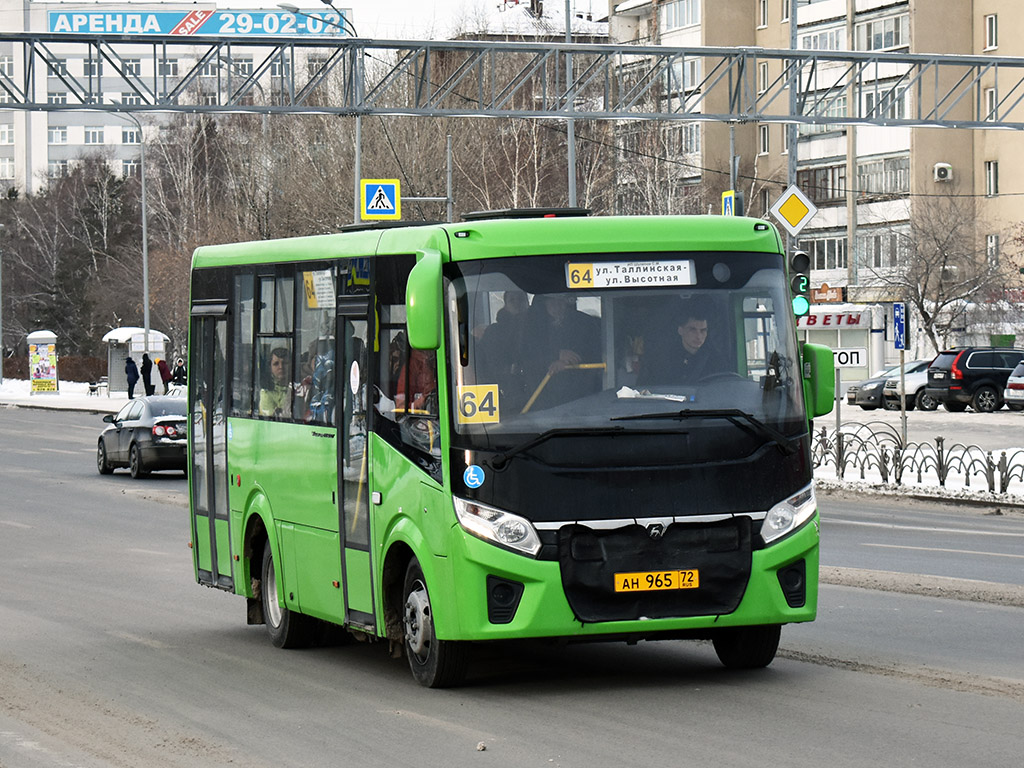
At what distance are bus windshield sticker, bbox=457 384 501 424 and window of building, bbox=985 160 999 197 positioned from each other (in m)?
71.4

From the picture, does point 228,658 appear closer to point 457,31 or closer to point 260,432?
point 260,432

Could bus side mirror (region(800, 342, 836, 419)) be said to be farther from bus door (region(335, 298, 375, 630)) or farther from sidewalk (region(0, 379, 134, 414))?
sidewalk (region(0, 379, 134, 414))

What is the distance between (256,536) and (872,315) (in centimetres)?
4593

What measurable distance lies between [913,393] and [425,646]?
42256mm

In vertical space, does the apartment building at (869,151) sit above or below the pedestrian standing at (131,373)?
above

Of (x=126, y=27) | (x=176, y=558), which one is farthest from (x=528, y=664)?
(x=126, y=27)

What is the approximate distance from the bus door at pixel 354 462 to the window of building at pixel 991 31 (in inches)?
2812

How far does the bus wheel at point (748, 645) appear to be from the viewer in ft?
32.3

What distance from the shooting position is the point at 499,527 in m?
9.07

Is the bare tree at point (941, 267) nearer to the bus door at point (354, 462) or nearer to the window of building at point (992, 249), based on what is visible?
the window of building at point (992, 249)

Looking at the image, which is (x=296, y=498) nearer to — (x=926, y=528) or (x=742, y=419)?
(x=742, y=419)

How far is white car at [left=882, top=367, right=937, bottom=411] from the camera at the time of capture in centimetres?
4956

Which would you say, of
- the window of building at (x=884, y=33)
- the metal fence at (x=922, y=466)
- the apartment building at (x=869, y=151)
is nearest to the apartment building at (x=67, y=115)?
the apartment building at (x=869, y=151)

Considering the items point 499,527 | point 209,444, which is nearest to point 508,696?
point 499,527
